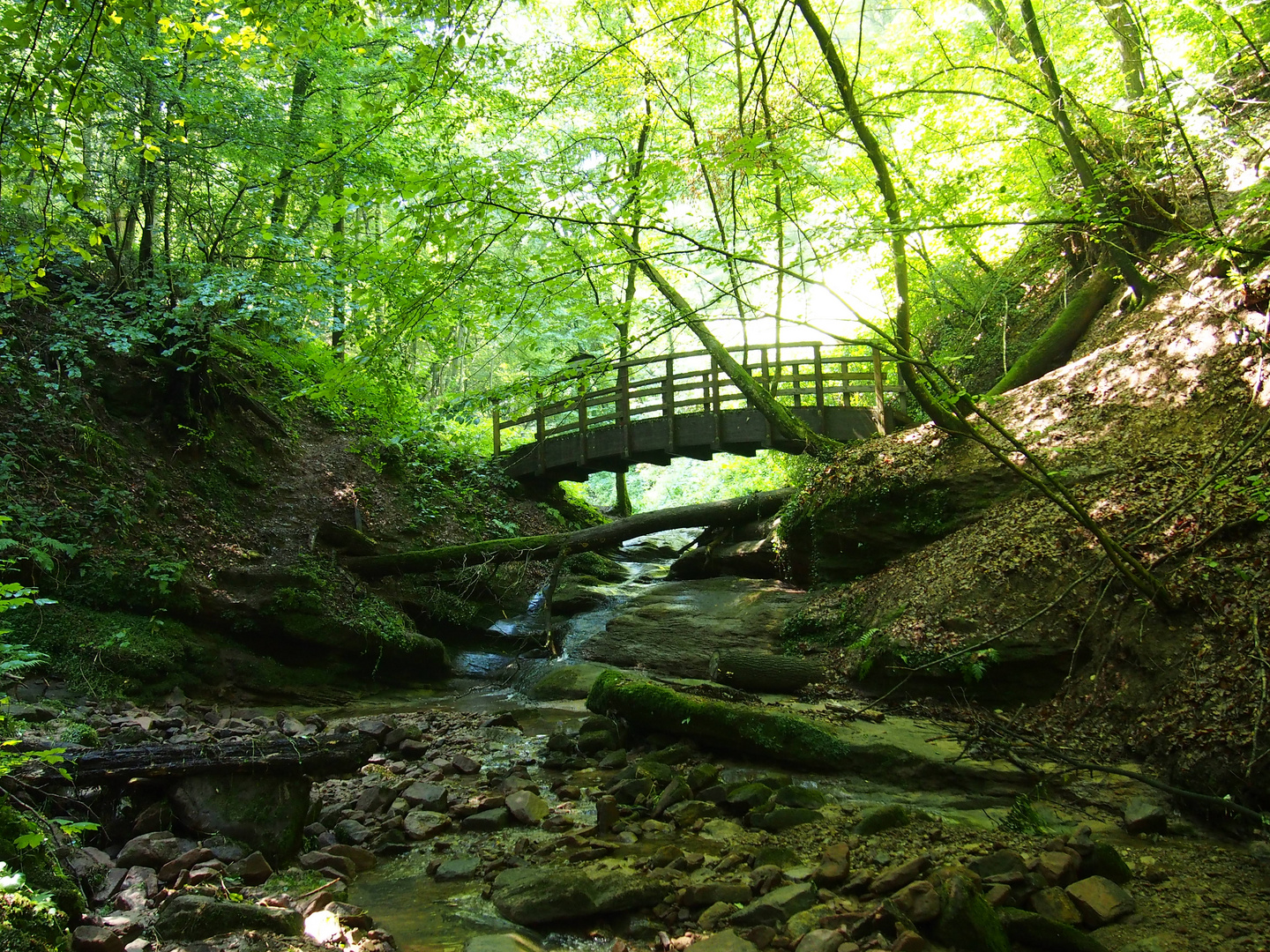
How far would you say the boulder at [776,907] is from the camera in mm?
3350

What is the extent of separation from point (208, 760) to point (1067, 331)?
11.4 meters

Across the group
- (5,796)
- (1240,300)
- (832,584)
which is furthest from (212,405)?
(1240,300)

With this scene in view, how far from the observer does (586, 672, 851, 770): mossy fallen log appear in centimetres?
554

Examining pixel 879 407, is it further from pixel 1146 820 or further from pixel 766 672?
pixel 1146 820

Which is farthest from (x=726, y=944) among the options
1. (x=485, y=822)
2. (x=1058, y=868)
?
(x=485, y=822)

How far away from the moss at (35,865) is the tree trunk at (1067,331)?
10.9 m

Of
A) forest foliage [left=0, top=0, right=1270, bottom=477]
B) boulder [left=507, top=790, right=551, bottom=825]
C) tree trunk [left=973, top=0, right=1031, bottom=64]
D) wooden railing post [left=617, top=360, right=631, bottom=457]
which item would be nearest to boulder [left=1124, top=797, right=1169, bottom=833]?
forest foliage [left=0, top=0, right=1270, bottom=477]

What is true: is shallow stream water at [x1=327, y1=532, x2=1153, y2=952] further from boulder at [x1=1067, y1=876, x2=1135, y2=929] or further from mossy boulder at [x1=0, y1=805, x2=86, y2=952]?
mossy boulder at [x1=0, y1=805, x2=86, y2=952]

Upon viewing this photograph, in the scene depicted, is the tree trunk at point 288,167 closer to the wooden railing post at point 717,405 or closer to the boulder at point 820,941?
the wooden railing post at point 717,405

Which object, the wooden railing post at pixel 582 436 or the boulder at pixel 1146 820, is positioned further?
the wooden railing post at pixel 582 436

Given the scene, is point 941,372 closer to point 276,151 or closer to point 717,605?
point 717,605

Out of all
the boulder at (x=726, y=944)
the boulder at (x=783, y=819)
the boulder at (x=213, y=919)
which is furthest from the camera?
the boulder at (x=783, y=819)

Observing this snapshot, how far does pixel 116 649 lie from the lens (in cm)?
680

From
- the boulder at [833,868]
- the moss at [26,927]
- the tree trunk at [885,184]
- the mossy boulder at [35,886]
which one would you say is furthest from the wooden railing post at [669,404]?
the moss at [26,927]
